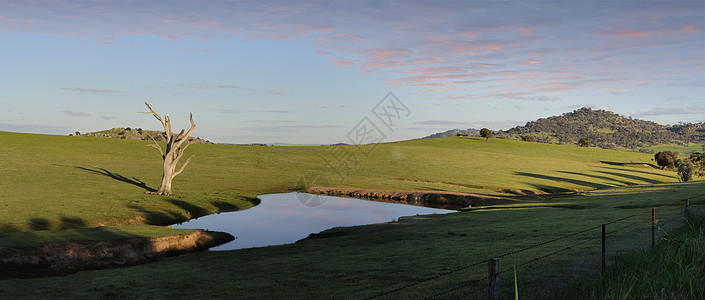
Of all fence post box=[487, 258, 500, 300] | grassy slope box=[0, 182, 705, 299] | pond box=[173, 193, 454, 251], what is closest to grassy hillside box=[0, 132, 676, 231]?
pond box=[173, 193, 454, 251]

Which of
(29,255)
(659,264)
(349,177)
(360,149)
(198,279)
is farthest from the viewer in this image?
(360,149)

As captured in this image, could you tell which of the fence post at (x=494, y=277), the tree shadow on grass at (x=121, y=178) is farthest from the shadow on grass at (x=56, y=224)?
the fence post at (x=494, y=277)

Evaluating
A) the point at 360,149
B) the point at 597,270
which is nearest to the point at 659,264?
the point at 597,270

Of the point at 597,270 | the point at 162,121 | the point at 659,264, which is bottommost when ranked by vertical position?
the point at 597,270

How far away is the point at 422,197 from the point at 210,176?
37785 mm

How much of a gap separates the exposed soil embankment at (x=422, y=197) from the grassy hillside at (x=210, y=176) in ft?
21.7

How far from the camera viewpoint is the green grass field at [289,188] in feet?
68.0

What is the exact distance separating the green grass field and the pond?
354 centimetres

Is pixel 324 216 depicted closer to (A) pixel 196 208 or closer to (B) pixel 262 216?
(B) pixel 262 216

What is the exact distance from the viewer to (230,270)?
2505cm

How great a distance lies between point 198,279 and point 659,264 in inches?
746

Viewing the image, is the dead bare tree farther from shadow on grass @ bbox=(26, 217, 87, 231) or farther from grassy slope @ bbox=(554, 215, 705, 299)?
grassy slope @ bbox=(554, 215, 705, 299)

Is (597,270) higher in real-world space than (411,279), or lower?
higher

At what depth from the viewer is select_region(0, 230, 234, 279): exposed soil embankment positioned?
26828 mm
